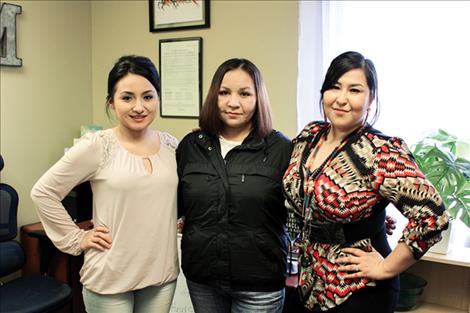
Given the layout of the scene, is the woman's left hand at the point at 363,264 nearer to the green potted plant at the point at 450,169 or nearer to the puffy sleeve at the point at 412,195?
the puffy sleeve at the point at 412,195

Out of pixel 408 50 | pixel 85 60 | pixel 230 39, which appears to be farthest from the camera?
pixel 85 60

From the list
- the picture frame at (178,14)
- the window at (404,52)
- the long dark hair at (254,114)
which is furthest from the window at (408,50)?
the long dark hair at (254,114)

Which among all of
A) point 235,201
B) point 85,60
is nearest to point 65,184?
point 235,201

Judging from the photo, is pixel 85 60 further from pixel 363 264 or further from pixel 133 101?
pixel 363 264

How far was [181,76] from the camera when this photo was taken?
2924mm

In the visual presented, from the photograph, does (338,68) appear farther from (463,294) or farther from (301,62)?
(463,294)

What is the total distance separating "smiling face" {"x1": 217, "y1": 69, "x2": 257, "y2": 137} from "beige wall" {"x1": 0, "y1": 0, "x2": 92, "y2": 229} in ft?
5.98

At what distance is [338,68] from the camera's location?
129cm

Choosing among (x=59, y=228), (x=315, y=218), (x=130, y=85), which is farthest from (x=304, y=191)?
(x=59, y=228)

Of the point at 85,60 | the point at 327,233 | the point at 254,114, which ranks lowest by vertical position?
the point at 327,233

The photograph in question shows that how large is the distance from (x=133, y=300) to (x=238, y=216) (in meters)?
0.50

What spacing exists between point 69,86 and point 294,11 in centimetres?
175

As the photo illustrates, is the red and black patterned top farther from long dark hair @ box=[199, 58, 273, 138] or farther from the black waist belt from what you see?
long dark hair @ box=[199, 58, 273, 138]

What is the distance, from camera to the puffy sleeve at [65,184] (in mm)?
1428
